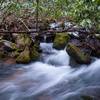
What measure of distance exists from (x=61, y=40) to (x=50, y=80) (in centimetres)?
222

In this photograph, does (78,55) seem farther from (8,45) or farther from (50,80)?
(8,45)

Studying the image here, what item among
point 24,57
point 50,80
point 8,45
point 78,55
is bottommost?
point 50,80

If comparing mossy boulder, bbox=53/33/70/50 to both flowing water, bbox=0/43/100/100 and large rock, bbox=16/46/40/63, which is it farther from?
large rock, bbox=16/46/40/63

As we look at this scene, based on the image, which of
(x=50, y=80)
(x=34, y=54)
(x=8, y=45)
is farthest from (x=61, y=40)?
(x=50, y=80)

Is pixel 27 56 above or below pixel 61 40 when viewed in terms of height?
below

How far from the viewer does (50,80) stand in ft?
22.8

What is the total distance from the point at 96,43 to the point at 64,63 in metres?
1.16

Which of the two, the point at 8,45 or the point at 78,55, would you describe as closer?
the point at 78,55

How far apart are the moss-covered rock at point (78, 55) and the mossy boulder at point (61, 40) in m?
1.15

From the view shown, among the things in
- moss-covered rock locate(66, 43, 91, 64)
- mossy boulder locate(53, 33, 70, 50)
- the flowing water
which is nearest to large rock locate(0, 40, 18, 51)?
the flowing water

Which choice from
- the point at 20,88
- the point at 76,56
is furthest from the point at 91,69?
the point at 20,88

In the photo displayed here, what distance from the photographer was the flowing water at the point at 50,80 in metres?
5.84

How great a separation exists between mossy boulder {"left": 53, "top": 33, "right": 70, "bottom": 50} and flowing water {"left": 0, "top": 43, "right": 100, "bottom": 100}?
22 cm

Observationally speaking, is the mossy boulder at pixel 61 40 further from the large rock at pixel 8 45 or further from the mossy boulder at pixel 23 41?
the large rock at pixel 8 45
